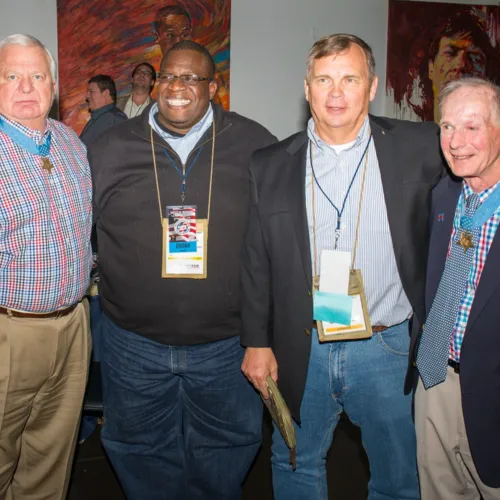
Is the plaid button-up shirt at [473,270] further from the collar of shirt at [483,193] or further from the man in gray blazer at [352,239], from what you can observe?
the man in gray blazer at [352,239]

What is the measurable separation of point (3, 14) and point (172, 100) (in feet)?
13.3

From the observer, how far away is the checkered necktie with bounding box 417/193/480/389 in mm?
1692

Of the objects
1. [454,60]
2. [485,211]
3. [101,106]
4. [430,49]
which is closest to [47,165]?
[485,211]

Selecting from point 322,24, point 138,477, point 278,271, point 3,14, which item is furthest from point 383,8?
point 138,477

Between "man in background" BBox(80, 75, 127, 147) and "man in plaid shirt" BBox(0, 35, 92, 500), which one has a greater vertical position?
"man in background" BBox(80, 75, 127, 147)

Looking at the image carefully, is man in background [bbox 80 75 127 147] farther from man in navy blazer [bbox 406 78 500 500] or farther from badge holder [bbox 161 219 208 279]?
man in navy blazer [bbox 406 78 500 500]

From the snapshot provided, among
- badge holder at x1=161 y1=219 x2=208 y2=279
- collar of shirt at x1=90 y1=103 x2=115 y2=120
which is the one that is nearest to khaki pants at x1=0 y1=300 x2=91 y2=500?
badge holder at x1=161 y1=219 x2=208 y2=279

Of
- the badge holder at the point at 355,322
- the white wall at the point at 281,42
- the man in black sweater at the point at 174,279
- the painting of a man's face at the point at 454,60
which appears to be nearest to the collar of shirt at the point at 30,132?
the man in black sweater at the point at 174,279

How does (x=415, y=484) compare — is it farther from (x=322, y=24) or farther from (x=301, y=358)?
(x=322, y=24)

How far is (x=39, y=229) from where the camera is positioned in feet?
6.46

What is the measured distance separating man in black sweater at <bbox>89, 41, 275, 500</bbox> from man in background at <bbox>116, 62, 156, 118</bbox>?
3405 mm

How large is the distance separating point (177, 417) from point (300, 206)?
104 cm

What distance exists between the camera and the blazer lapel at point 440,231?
70.6 inches

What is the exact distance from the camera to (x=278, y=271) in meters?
1.99
